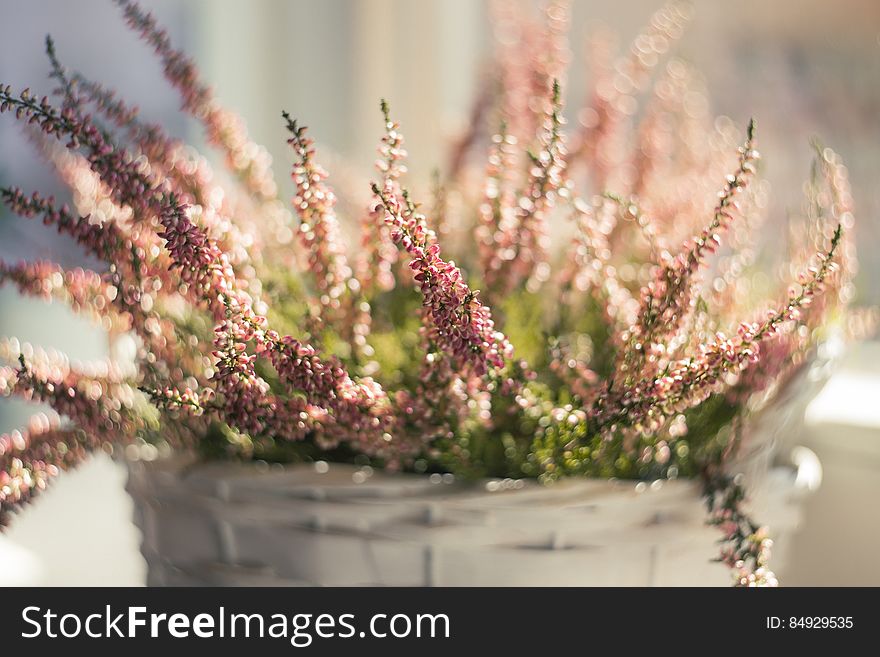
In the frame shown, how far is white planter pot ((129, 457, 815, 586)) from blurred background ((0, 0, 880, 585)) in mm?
201

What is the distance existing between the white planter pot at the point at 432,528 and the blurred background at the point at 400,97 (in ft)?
0.66

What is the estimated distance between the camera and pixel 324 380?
1.13 feet

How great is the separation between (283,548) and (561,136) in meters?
0.24

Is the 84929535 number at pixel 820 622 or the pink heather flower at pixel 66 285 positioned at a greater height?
the pink heather flower at pixel 66 285

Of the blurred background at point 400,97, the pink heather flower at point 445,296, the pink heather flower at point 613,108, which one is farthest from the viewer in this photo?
the blurred background at point 400,97

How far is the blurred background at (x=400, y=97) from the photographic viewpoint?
67 centimetres

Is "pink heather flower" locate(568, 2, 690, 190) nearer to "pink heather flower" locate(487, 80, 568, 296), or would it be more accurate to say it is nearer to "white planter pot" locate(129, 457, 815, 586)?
"pink heather flower" locate(487, 80, 568, 296)

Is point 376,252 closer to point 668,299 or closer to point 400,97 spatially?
point 668,299

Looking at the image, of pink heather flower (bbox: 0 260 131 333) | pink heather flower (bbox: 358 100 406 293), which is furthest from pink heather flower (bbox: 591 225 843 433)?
pink heather flower (bbox: 0 260 131 333)

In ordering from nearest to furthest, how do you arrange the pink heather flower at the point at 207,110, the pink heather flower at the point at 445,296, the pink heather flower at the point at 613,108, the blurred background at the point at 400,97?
the pink heather flower at the point at 445,296, the pink heather flower at the point at 207,110, the pink heather flower at the point at 613,108, the blurred background at the point at 400,97

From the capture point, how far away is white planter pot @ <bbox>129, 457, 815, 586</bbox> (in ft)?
1.34

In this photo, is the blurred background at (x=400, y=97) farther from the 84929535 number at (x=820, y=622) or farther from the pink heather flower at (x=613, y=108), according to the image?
the 84929535 number at (x=820, y=622)

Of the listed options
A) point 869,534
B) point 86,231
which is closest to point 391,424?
point 86,231

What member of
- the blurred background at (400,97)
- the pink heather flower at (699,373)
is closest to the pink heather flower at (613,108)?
the blurred background at (400,97)
